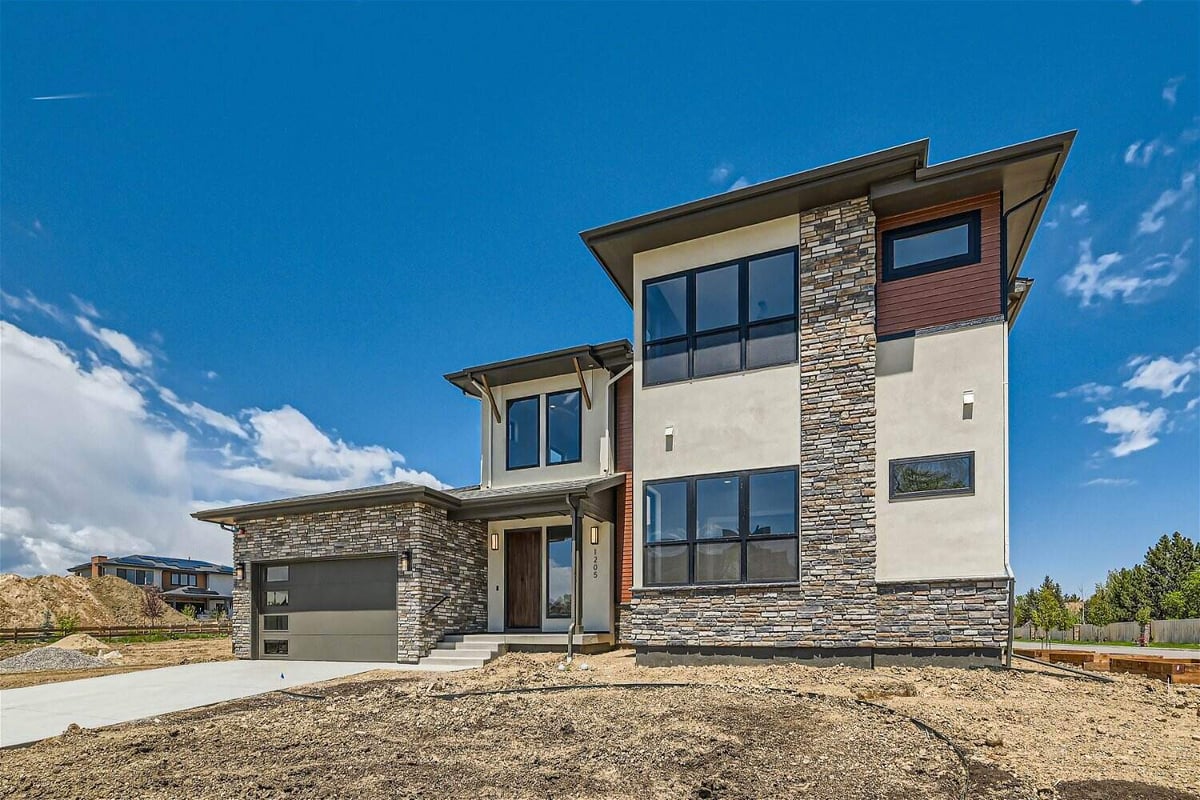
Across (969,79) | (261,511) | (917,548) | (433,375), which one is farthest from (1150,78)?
(261,511)

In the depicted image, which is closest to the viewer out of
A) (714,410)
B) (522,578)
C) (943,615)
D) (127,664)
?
(943,615)

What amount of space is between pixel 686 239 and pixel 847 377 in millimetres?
3379

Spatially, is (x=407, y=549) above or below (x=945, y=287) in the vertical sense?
below

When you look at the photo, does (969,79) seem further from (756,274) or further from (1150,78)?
(756,274)

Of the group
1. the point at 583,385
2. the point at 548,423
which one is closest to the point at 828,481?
the point at 583,385

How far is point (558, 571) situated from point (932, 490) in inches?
281

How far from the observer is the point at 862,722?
217 inches

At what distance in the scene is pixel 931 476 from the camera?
8625 millimetres

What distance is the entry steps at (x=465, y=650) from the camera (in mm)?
11164

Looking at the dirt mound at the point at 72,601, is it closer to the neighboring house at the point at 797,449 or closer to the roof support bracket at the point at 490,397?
the roof support bracket at the point at 490,397

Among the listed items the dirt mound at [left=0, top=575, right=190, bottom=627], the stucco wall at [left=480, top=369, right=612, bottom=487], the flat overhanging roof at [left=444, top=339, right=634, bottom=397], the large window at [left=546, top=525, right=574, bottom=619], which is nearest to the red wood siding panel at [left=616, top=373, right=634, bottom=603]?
the stucco wall at [left=480, top=369, right=612, bottom=487]

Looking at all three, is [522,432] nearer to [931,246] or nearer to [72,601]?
[931,246]

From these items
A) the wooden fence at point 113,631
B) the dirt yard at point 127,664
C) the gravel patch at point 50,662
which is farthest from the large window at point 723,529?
the wooden fence at point 113,631

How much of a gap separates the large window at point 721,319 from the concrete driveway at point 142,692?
690cm
